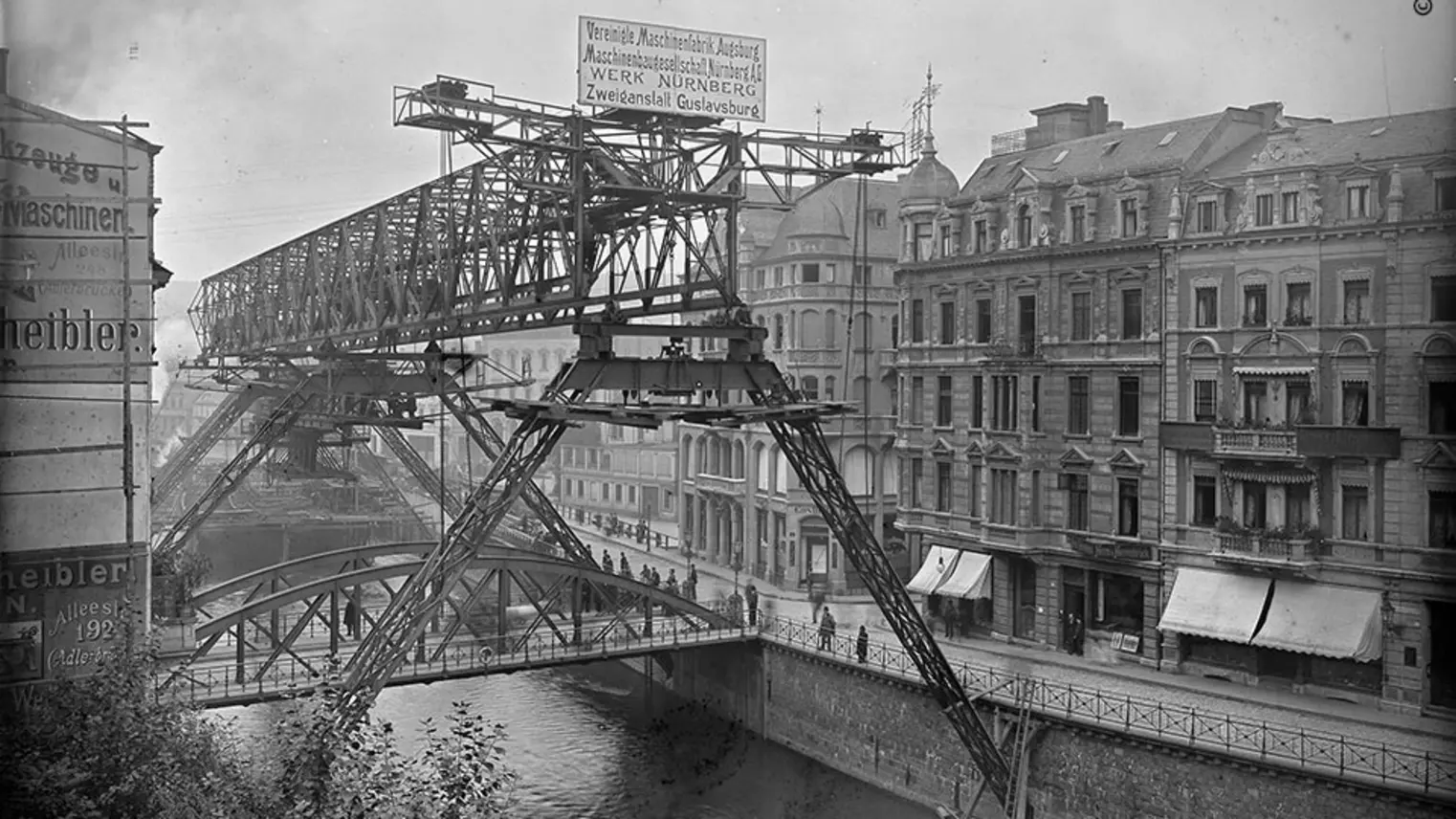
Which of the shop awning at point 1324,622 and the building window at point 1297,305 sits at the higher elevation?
the building window at point 1297,305

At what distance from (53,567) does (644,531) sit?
111 feet

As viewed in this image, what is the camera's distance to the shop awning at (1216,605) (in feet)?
91.5

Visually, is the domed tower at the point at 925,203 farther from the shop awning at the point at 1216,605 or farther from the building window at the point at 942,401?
the shop awning at the point at 1216,605

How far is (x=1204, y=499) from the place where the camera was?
2966 centimetres

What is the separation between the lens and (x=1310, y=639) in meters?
26.7

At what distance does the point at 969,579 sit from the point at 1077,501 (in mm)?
3489

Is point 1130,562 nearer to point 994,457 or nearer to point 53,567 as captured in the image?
point 994,457

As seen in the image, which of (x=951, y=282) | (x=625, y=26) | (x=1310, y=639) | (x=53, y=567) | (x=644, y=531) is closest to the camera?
(x=625, y=26)

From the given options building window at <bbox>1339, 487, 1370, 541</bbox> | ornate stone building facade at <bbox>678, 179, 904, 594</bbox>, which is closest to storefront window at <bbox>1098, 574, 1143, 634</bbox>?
building window at <bbox>1339, 487, 1370, 541</bbox>

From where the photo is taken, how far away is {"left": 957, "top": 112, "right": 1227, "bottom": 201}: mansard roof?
3105 centimetres

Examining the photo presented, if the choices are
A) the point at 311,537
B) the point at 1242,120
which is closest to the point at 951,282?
the point at 1242,120

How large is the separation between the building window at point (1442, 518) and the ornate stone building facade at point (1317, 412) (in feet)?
0.12

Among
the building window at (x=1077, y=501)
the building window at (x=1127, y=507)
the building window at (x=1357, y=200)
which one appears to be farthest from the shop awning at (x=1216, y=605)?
the building window at (x=1357, y=200)

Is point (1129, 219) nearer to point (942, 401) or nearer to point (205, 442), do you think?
point (942, 401)
